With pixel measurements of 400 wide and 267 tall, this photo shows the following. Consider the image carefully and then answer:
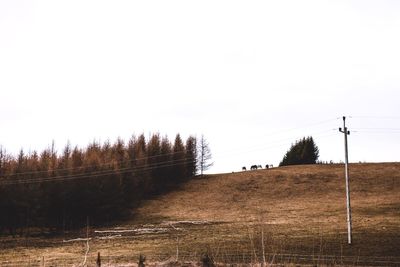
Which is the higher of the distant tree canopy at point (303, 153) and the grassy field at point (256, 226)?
the distant tree canopy at point (303, 153)

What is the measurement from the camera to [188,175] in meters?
101

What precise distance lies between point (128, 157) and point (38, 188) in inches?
930

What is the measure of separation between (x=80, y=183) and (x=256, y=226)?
30.0 metres

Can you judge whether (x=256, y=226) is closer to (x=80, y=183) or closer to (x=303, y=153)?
(x=80, y=183)

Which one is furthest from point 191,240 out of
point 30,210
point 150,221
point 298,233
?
point 30,210

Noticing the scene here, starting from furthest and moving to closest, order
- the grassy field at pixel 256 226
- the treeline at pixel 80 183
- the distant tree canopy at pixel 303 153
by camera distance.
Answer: the distant tree canopy at pixel 303 153 → the treeline at pixel 80 183 → the grassy field at pixel 256 226

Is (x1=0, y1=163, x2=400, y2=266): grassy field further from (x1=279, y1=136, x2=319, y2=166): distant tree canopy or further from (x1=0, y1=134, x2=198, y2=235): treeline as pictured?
(x1=279, y1=136, x2=319, y2=166): distant tree canopy

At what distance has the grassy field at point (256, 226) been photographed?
3275 cm

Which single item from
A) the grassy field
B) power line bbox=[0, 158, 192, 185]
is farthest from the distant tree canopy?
power line bbox=[0, 158, 192, 185]

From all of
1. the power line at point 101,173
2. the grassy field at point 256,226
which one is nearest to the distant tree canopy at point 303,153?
the grassy field at point 256,226

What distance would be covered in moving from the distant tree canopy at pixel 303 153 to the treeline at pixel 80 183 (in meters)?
29.9

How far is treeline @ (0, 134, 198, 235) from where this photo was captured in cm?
6488

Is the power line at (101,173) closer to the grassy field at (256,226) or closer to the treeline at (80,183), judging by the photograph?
the treeline at (80,183)

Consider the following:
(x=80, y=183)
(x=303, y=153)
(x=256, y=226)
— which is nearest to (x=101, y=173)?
(x=80, y=183)
